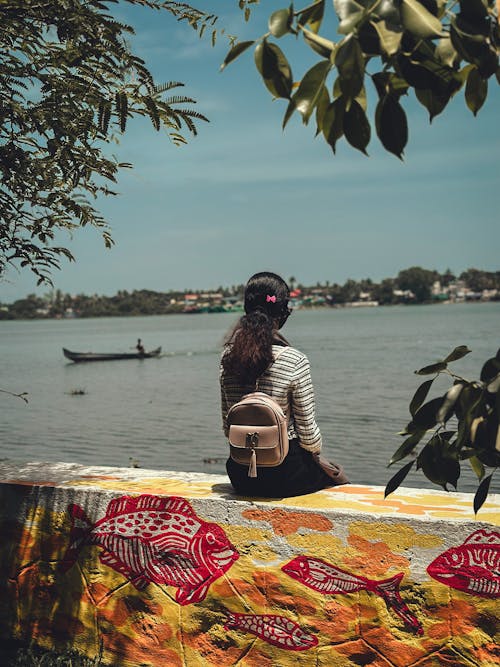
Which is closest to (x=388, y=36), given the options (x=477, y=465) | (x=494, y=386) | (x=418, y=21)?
(x=418, y=21)

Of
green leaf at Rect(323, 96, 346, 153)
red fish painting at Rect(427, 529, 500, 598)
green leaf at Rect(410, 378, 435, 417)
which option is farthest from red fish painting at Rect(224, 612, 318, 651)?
green leaf at Rect(323, 96, 346, 153)

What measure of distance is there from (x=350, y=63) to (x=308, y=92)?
0.38 feet

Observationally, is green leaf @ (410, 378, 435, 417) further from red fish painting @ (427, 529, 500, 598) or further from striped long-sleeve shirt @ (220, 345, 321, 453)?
striped long-sleeve shirt @ (220, 345, 321, 453)

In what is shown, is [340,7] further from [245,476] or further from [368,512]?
[245,476]

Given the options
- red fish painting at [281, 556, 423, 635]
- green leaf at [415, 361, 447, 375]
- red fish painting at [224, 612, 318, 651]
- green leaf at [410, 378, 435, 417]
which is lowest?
red fish painting at [224, 612, 318, 651]

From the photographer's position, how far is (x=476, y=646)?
3061 mm

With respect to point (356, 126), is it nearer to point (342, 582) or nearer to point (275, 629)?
point (342, 582)

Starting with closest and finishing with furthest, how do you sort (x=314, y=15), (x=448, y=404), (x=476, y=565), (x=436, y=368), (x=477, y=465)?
1. (x=314, y=15)
2. (x=448, y=404)
3. (x=436, y=368)
4. (x=477, y=465)
5. (x=476, y=565)

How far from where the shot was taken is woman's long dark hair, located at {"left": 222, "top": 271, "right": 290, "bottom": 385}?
3699 millimetres

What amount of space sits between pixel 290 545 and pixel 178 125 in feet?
7.39

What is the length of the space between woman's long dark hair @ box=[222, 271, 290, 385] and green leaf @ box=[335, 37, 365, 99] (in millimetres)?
2258

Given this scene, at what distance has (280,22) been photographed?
155 centimetres

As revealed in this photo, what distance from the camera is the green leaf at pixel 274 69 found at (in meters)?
1.57

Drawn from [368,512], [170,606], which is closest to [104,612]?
[170,606]
